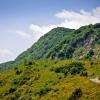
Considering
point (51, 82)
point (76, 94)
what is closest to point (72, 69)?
point (51, 82)

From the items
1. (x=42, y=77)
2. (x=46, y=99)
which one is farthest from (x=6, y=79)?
(x=46, y=99)

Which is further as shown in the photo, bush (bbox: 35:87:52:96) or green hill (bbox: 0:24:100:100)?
bush (bbox: 35:87:52:96)

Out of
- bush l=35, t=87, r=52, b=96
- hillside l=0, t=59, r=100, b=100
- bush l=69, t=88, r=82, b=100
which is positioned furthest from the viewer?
bush l=35, t=87, r=52, b=96

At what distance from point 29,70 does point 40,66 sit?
36.0ft

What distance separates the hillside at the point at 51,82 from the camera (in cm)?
10869

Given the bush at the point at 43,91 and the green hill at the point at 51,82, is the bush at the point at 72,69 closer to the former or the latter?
the green hill at the point at 51,82

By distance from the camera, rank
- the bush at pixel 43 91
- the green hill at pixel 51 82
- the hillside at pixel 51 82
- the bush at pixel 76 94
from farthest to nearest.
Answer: the bush at pixel 43 91 < the green hill at pixel 51 82 < the hillside at pixel 51 82 < the bush at pixel 76 94

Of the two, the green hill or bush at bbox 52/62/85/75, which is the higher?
bush at bbox 52/62/85/75

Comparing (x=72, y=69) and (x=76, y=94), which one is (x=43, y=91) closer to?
(x=76, y=94)

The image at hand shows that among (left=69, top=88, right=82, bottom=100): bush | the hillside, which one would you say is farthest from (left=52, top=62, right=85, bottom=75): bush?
(left=69, top=88, right=82, bottom=100): bush

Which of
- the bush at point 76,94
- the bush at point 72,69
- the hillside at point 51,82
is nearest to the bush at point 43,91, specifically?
the hillside at point 51,82

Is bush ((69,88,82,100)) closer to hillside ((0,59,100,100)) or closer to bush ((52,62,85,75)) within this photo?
hillside ((0,59,100,100))

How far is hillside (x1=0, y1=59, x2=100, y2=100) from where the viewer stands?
109 metres

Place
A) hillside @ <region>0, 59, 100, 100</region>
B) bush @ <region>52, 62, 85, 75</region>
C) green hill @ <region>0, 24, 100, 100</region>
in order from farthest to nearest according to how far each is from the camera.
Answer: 1. bush @ <region>52, 62, 85, 75</region>
2. green hill @ <region>0, 24, 100, 100</region>
3. hillside @ <region>0, 59, 100, 100</region>
